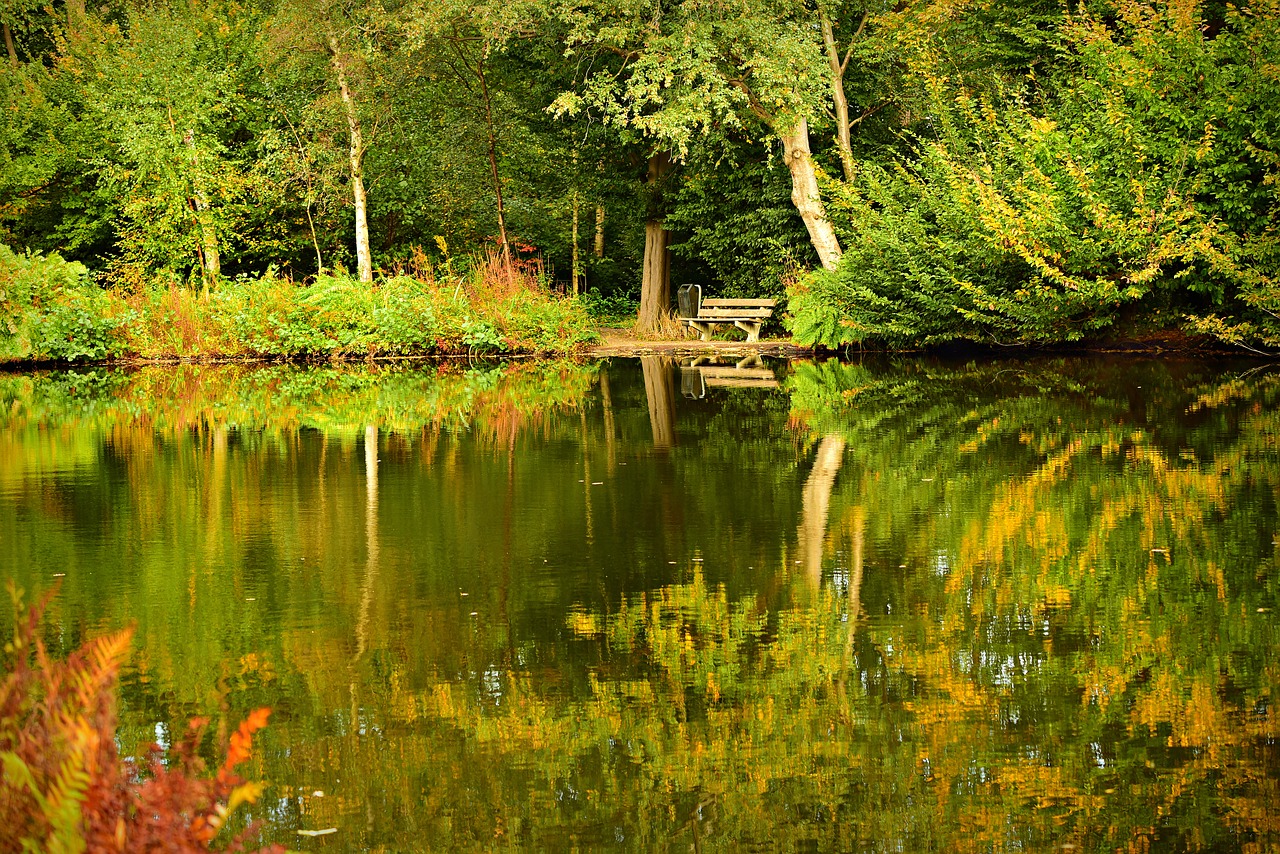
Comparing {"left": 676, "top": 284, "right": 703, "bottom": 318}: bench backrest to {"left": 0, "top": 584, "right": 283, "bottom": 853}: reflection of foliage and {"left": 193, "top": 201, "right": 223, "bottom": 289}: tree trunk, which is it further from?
{"left": 0, "top": 584, "right": 283, "bottom": 853}: reflection of foliage

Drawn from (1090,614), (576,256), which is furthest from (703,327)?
(1090,614)

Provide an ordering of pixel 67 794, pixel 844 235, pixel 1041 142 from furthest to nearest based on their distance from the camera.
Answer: pixel 844 235 → pixel 1041 142 → pixel 67 794

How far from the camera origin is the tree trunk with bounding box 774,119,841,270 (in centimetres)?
2647

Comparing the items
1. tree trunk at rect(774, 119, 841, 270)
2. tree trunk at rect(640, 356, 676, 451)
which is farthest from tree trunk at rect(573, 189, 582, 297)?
tree trunk at rect(640, 356, 676, 451)

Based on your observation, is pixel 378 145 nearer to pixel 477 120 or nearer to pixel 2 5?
pixel 477 120

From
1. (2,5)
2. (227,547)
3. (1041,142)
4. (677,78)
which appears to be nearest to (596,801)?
(227,547)

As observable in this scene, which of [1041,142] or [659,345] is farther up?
[1041,142]

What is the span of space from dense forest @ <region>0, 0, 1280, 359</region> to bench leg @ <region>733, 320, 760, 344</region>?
68 centimetres

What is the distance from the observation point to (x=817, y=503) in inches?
382

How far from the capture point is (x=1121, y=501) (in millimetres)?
9414

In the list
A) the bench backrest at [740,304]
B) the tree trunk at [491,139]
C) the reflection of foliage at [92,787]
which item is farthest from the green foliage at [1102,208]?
the reflection of foliage at [92,787]

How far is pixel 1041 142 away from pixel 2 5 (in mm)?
31163

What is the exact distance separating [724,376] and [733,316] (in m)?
6.88

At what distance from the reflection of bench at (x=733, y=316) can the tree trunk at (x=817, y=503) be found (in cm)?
1421
